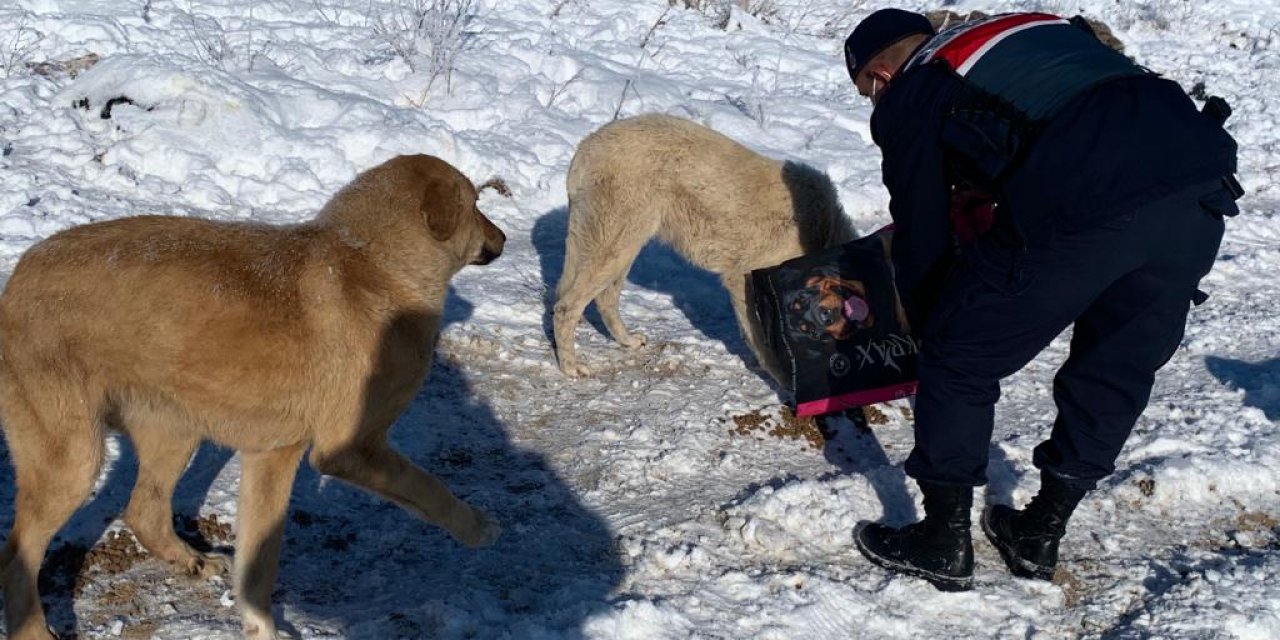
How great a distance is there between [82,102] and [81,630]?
5.60 m

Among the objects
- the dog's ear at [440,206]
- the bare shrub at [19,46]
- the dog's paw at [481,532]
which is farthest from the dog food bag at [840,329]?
the bare shrub at [19,46]

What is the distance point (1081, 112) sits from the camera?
122 inches

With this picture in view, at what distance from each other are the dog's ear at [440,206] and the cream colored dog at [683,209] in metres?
1.95

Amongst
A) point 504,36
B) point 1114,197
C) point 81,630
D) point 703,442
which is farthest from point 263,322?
point 504,36

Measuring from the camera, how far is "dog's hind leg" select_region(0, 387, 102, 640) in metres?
3.24

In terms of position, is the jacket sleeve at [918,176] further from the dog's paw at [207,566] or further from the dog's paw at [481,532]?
the dog's paw at [207,566]

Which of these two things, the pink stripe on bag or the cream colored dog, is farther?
the cream colored dog

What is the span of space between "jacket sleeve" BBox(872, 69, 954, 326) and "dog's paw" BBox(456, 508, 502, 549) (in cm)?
188

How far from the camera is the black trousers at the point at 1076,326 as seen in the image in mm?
3260

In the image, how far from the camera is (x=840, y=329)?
5.25 meters

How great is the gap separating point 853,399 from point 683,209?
5.15ft

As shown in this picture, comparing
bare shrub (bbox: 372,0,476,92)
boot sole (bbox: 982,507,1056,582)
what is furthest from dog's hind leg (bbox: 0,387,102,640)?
bare shrub (bbox: 372,0,476,92)

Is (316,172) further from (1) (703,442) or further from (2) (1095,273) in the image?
(2) (1095,273)

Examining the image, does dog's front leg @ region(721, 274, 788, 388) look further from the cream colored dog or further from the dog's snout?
the dog's snout
